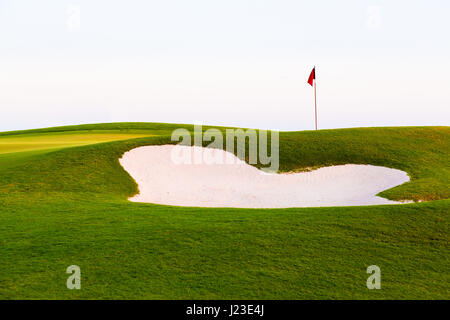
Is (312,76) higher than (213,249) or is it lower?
higher

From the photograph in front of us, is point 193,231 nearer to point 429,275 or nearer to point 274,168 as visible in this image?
point 429,275

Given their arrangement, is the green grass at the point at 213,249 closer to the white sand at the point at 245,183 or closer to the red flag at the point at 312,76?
the white sand at the point at 245,183

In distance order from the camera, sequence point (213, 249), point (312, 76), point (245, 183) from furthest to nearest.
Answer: point (312, 76), point (245, 183), point (213, 249)

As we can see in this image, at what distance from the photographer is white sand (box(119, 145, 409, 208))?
2127cm

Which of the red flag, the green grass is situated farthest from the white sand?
the red flag

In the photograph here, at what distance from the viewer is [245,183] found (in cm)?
2416

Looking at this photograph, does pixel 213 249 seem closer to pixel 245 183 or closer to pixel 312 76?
pixel 245 183

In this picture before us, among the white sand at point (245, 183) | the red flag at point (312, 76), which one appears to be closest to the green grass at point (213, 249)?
the white sand at point (245, 183)

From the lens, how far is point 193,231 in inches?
477

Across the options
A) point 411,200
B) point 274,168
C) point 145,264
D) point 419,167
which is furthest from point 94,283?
point 419,167

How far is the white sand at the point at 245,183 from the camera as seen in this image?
2127cm

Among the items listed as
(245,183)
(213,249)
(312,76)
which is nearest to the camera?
(213,249)

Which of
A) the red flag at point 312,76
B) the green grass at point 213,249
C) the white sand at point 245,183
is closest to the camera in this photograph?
the green grass at point 213,249

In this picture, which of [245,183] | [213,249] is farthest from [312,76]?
[213,249]
